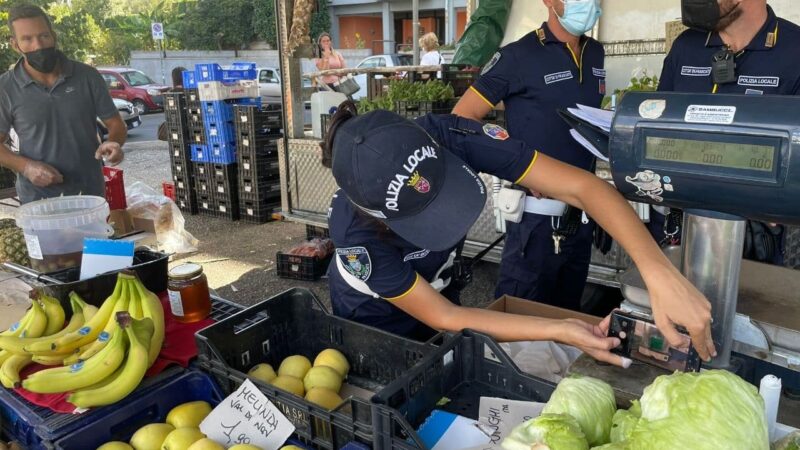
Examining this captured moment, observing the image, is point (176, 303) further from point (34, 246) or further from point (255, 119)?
point (255, 119)

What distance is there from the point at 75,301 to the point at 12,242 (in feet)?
3.50

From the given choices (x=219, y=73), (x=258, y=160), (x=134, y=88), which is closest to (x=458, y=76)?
(x=258, y=160)

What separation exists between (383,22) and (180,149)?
788 inches

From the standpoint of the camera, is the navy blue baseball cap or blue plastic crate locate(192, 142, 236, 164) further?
blue plastic crate locate(192, 142, 236, 164)

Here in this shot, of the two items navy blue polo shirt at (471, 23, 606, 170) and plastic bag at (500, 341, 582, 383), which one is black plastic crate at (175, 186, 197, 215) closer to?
navy blue polo shirt at (471, 23, 606, 170)

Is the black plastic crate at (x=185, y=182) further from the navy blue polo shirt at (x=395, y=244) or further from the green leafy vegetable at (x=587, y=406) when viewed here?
the green leafy vegetable at (x=587, y=406)

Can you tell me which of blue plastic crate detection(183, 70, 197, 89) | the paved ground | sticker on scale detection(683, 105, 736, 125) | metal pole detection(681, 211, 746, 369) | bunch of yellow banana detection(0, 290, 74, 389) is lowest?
the paved ground

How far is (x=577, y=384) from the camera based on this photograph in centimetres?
111

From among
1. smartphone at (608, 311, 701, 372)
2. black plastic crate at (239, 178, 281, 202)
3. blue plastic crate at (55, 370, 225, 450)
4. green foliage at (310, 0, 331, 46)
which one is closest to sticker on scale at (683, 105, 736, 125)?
smartphone at (608, 311, 701, 372)

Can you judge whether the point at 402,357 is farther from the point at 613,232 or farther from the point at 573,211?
the point at 573,211

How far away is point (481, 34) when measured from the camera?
22.7ft

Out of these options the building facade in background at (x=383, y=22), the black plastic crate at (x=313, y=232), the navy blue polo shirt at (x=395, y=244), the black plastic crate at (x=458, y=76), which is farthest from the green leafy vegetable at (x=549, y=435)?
the building facade in background at (x=383, y=22)

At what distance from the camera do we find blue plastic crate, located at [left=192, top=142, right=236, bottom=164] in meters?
7.13

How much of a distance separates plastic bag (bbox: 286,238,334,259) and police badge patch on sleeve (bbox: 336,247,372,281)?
12.5 feet
